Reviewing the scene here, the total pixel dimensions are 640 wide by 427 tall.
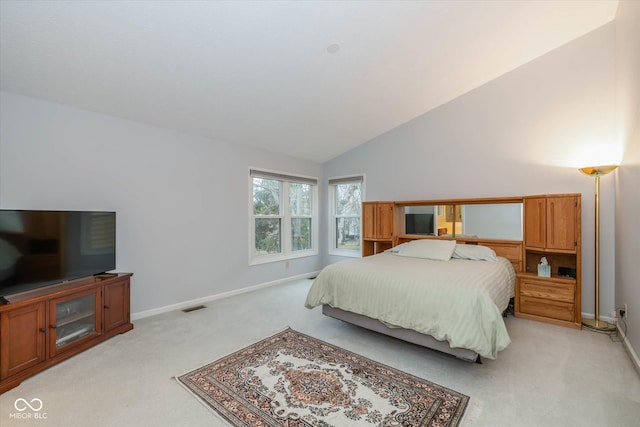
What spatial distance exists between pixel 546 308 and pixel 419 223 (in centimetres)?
189

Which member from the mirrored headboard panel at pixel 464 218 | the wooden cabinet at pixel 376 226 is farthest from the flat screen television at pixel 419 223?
the wooden cabinet at pixel 376 226

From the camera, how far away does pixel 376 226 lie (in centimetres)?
476

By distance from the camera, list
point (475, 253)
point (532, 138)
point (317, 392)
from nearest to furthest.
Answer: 1. point (317, 392)
2. point (475, 253)
3. point (532, 138)

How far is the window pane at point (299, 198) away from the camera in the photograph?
5.38m

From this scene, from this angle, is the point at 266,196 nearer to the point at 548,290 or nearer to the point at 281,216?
the point at 281,216

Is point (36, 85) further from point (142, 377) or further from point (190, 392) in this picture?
point (190, 392)

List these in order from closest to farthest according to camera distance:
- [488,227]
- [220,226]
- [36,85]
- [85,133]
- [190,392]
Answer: [190,392] → [36,85] → [85,133] → [488,227] → [220,226]

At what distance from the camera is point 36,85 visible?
2.53 metres

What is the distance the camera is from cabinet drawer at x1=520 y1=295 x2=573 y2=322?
3.16 meters

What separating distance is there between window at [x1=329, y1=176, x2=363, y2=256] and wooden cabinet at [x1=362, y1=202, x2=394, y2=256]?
0.56 metres

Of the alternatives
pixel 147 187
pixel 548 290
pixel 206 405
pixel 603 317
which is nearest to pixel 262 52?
pixel 147 187

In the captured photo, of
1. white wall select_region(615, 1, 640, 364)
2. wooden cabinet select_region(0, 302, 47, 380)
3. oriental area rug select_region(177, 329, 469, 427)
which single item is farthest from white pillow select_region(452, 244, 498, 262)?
wooden cabinet select_region(0, 302, 47, 380)

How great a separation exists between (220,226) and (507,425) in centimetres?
375

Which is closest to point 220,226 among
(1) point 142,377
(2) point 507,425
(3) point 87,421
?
(1) point 142,377
